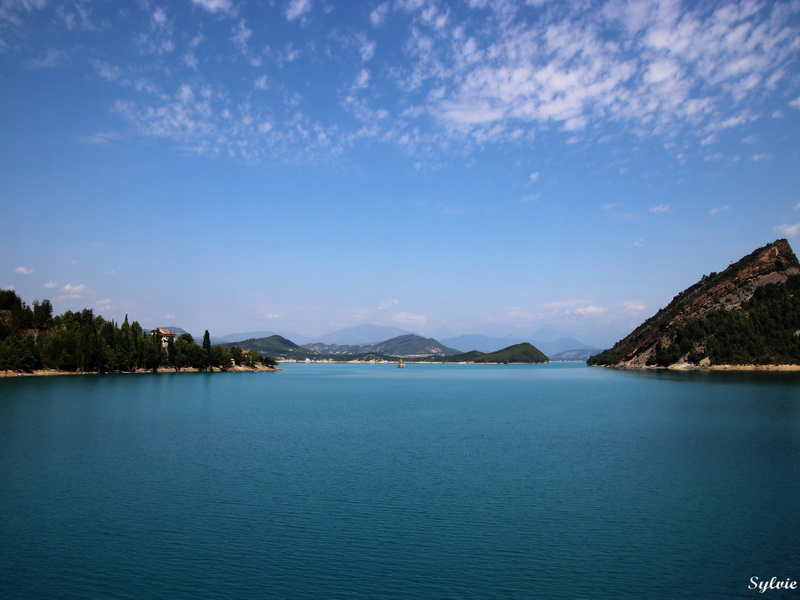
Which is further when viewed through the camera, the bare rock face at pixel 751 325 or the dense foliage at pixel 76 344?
the bare rock face at pixel 751 325

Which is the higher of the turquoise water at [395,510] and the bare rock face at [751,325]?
the bare rock face at [751,325]

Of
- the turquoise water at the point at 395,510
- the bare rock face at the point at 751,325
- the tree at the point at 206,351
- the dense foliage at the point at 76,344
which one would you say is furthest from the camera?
the tree at the point at 206,351

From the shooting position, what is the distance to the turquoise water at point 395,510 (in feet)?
59.4

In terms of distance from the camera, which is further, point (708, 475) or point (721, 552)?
point (708, 475)

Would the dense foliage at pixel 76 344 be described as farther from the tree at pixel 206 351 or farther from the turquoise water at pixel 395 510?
the turquoise water at pixel 395 510

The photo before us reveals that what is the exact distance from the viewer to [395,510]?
2534 centimetres

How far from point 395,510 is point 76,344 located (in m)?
146

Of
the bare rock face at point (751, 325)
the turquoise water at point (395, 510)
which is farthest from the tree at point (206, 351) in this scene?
the bare rock face at point (751, 325)

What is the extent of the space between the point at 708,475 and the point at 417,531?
20.9 m

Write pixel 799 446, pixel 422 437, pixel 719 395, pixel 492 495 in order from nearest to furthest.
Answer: pixel 492 495 < pixel 799 446 < pixel 422 437 < pixel 719 395

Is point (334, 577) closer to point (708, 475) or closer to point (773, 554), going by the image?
point (773, 554)

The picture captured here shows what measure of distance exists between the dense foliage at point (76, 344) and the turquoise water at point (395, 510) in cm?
9766

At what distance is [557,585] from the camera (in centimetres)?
1777

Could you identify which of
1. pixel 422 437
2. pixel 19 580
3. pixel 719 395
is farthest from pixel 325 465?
pixel 719 395
